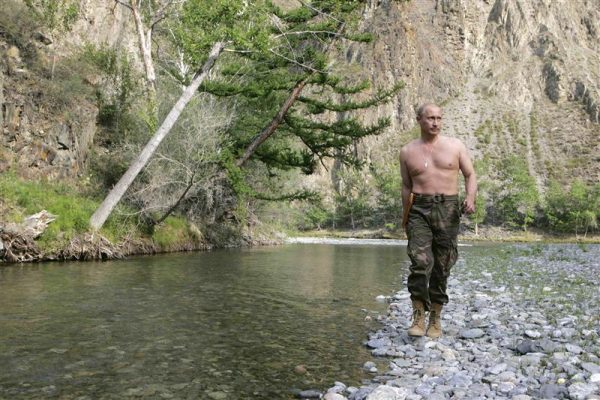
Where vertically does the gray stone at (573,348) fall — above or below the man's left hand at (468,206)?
below

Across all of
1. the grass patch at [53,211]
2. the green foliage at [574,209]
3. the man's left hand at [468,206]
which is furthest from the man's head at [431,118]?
the green foliage at [574,209]

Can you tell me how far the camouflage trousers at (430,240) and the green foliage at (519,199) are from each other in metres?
77.3

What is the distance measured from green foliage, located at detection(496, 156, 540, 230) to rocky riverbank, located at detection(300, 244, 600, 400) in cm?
7499

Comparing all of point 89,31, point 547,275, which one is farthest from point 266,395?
point 89,31

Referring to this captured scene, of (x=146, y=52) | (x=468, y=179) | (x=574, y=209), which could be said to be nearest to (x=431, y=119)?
(x=468, y=179)

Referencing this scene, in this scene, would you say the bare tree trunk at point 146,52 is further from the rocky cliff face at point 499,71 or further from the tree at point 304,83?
the rocky cliff face at point 499,71

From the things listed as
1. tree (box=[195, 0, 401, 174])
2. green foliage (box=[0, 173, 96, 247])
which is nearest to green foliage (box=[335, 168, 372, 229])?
tree (box=[195, 0, 401, 174])

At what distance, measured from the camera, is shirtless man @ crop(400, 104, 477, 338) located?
227 inches

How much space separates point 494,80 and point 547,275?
122 m

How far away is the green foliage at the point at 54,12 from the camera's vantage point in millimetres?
22656

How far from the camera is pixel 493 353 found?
5203 mm

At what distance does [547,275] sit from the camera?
12.8 meters

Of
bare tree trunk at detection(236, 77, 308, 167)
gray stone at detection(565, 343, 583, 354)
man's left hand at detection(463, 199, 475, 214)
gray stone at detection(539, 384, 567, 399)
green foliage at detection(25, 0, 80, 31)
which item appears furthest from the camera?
green foliage at detection(25, 0, 80, 31)

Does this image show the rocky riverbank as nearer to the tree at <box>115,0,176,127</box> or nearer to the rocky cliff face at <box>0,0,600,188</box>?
the tree at <box>115,0,176,127</box>
